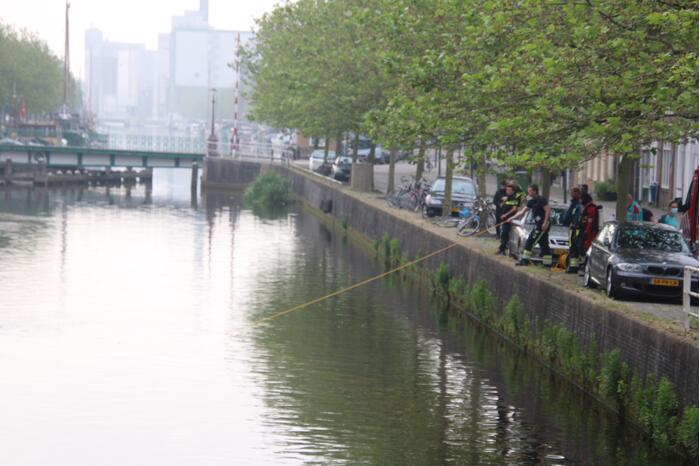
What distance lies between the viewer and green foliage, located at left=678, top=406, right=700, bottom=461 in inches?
653

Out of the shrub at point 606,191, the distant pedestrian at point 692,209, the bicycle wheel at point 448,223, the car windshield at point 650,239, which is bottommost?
the bicycle wheel at point 448,223

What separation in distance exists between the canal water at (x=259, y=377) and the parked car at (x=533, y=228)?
5.97ft

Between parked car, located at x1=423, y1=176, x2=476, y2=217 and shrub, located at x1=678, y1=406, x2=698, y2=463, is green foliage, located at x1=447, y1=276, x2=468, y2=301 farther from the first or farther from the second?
shrub, located at x1=678, y1=406, x2=698, y2=463

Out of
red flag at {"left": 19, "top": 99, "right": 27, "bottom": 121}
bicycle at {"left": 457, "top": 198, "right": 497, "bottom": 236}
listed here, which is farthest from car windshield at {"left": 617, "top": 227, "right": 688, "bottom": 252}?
red flag at {"left": 19, "top": 99, "right": 27, "bottom": 121}

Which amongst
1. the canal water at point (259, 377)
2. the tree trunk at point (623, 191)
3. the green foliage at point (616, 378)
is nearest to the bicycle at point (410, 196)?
the canal water at point (259, 377)

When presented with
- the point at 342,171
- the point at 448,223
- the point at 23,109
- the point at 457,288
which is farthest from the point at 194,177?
the point at 457,288

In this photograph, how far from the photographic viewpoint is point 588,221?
86.5ft

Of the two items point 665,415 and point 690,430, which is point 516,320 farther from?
point 690,430

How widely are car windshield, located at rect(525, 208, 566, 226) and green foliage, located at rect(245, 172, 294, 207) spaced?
41.1 meters

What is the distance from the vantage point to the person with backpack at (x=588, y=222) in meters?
26.3

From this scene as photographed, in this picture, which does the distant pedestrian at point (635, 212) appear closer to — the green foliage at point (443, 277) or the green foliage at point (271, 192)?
the green foliage at point (443, 277)

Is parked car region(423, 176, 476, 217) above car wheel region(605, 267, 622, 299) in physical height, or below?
above

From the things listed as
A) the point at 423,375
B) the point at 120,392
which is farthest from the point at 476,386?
the point at 120,392

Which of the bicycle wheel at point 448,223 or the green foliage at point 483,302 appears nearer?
the green foliage at point 483,302
